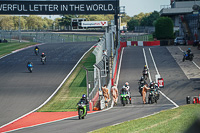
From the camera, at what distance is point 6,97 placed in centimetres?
2527

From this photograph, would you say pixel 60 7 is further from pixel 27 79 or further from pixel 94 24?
pixel 27 79

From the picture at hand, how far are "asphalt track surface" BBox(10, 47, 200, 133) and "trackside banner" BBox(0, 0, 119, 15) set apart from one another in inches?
284

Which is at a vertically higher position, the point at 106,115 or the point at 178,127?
the point at 178,127

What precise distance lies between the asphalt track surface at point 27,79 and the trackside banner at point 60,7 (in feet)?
20.3

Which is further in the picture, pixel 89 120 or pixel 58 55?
pixel 58 55

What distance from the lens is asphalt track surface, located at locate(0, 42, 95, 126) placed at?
2217 cm

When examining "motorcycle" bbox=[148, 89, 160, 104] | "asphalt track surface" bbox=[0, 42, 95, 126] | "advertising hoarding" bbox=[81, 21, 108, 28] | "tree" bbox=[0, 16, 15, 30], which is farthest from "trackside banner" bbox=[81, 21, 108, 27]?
"tree" bbox=[0, 16, 15, 30]

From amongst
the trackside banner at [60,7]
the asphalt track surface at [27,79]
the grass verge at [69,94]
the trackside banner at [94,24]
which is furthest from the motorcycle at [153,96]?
the trackside banner at [94,24]

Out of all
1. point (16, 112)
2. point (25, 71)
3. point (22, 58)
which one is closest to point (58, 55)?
point (22, 58)

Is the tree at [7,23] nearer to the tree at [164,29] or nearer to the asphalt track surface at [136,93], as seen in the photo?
the tree at [164,29]

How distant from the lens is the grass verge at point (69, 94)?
21925 mm

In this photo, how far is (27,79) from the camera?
32750 mm

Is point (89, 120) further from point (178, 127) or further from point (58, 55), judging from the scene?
point (58, 55)

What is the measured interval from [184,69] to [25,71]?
16813 millimetres
